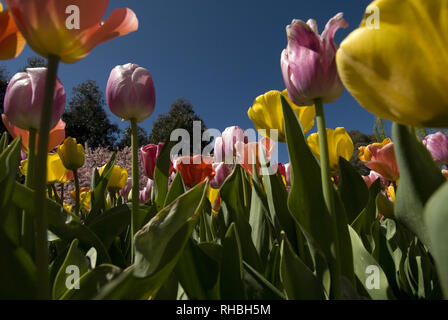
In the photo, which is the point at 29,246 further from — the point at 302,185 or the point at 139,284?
the point at 302,185

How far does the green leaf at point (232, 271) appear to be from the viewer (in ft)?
1.42

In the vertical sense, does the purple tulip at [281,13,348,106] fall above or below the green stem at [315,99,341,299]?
above

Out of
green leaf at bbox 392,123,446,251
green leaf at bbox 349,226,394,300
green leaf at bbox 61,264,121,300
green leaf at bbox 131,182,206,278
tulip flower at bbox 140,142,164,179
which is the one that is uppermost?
tulip flower at bbox 140,142,164,179

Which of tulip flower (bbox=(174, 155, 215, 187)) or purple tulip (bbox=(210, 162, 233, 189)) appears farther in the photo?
purple tulip (bbox=(210, 162, 233, 189))

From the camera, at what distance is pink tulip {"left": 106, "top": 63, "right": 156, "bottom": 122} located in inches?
28.1

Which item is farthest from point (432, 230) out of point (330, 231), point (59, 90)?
point (59, 90)

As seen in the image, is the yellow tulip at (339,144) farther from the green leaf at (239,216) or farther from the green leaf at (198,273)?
the green leaf at (198,273)

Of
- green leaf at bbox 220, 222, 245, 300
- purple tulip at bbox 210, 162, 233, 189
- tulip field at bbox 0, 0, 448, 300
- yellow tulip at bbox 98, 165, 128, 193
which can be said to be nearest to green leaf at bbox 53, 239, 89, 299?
tulip field at bbox 0, 0, 448, 300

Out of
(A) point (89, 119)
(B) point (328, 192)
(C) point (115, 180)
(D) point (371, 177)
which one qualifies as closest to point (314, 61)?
(B) point (328, 192)

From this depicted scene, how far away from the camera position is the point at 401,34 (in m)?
0.27

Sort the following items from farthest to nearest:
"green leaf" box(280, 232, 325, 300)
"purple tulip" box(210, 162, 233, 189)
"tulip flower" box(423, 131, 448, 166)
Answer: "tulip flower" box(423, 131, 448, 166), "purple tulip" box(210, 162, 233, 189), "green leaf" box(280, 232, 325, 300)

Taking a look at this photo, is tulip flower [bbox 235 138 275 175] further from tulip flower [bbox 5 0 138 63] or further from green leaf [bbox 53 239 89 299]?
tulip flower [bbox 5 0 138 63]

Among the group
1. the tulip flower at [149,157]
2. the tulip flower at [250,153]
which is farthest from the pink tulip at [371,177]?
the tulip flower at [149,157]

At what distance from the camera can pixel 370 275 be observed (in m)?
0.51
